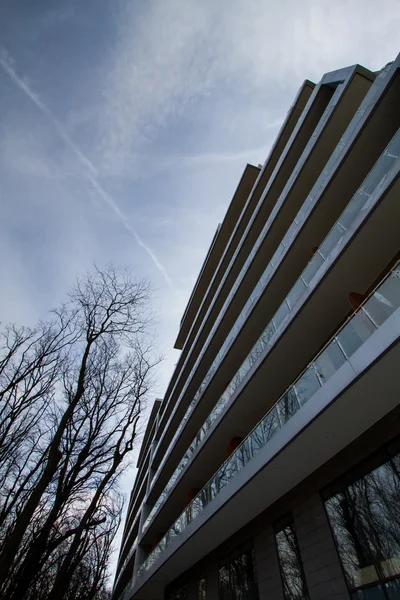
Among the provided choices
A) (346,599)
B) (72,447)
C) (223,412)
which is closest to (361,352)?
(346,599)

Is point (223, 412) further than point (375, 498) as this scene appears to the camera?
Yes

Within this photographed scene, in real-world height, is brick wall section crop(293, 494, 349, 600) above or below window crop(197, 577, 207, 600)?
above

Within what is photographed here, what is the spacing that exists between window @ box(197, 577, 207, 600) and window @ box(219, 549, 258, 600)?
163 cm

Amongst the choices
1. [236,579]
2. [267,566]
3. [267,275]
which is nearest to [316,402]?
[267,566]

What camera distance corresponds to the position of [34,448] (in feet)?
44.5

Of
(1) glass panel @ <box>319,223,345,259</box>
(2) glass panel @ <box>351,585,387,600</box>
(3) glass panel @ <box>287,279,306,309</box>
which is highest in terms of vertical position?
(1) glass panel @ <box>319,223,345,259</box>

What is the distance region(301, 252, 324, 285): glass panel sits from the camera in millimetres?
9531

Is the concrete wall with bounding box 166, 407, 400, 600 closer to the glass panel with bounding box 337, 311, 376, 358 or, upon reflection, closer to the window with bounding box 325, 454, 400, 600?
the window with bounding box 325, 454, 400, 600

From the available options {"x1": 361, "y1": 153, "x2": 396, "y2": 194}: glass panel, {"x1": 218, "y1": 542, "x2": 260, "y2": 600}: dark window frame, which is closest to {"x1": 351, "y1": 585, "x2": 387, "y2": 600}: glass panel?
{"x1": 218, "y1": 542, "x2": 260, "y2": 600}: dark window frame

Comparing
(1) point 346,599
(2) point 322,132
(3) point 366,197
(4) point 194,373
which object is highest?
(2) point 322,132

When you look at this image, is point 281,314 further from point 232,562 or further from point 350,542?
point 232,562

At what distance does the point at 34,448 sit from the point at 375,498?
1223cm

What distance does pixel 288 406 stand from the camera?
8.04 meters

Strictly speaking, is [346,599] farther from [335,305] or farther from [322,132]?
[322,132]
